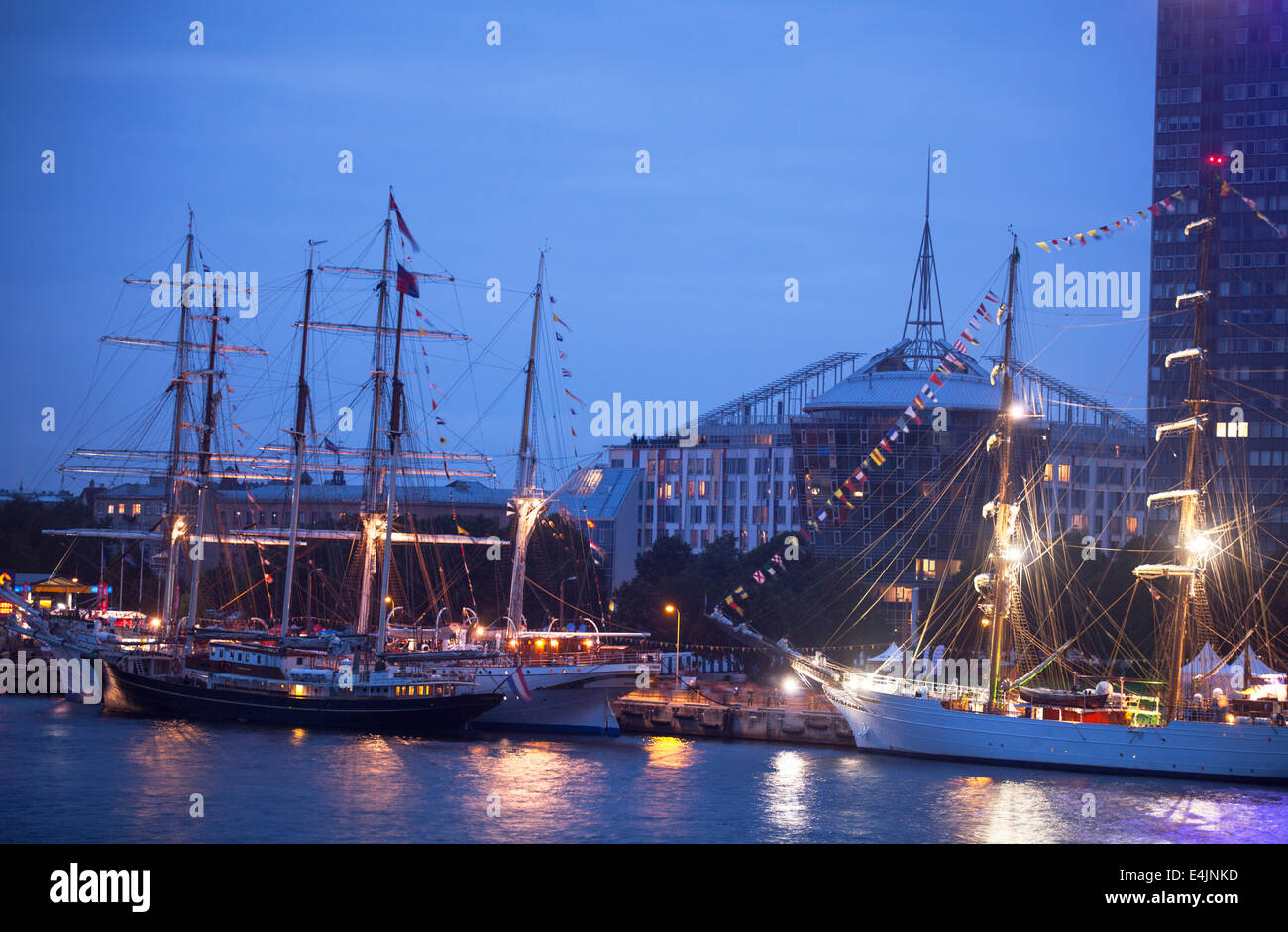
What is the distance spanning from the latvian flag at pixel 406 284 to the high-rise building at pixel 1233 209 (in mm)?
68176

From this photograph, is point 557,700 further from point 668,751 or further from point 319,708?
point 319,708

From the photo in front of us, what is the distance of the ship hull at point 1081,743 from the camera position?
52.6m

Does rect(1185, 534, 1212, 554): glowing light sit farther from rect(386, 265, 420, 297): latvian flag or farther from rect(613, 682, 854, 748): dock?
rect(386, 265, 420, 297): latvian flag

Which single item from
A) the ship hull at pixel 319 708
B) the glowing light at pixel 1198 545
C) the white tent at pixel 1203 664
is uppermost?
the glowing light at pixel 1198 545

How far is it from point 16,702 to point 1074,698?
53522 millimetres

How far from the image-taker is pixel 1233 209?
118m

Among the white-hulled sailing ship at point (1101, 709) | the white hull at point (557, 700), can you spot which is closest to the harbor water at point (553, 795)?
the white-hulled sailing ship at point (1101, 709)

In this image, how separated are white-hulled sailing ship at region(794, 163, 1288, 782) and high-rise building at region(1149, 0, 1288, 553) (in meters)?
57.1

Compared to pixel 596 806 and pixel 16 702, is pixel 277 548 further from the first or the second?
pixel 596 806

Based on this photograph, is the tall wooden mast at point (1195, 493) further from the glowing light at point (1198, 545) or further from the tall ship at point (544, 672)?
the tall ship at point (544, 672)

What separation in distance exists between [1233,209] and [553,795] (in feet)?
305
